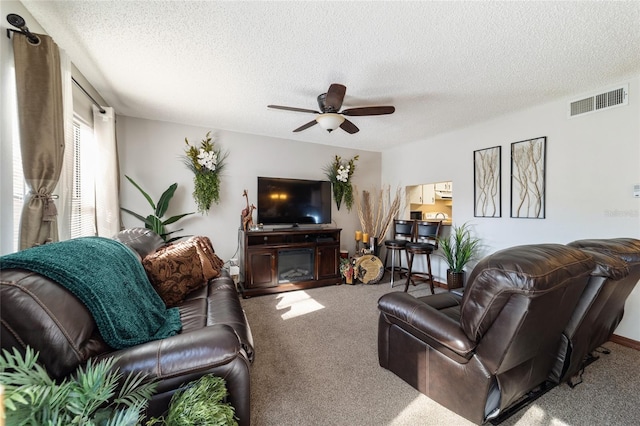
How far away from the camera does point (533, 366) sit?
58.7 inches

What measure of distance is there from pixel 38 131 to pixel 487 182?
4511 millimetres

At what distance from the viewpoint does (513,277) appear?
3.66 ft

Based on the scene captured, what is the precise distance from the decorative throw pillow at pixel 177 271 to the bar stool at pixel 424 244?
107 inches

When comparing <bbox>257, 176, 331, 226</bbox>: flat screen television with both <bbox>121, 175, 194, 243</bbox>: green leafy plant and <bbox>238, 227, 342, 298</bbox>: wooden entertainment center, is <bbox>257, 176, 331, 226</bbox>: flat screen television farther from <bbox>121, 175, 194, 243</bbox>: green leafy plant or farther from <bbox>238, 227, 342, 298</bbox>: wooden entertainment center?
<bbox>121, 175, 194, 243</bbox>: green leafy plant

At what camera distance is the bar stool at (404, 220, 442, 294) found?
368 cm

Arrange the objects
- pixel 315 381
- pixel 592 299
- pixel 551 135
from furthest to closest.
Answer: pixel 551 135 < pixel 315 381 < pixel 592 299

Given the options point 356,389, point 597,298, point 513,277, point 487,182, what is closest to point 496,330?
point 513,277

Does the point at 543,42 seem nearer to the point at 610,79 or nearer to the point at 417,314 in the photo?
the point at 610,79

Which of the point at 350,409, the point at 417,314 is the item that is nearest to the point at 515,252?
the point at 417,314

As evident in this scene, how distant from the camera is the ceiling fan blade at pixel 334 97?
7.11 feet

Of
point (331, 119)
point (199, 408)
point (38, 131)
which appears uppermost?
point (331, 119)

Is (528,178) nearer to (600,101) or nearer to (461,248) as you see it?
(600,101)

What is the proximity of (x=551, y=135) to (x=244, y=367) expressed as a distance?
3.83 metres

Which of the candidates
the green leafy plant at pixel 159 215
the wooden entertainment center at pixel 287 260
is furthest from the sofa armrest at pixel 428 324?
the green leafy plant at pixel 159 215
